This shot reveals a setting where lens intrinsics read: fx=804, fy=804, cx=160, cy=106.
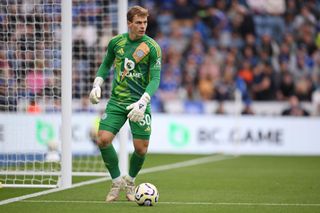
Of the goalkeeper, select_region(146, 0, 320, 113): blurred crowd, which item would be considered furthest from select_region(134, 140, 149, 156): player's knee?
select_region(146, 0, 320, 113): blurred crowd

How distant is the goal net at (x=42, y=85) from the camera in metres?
12.4

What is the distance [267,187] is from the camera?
11039 mm

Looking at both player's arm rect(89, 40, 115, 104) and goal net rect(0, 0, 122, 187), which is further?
goal net rect(0, 0, 122, 187)

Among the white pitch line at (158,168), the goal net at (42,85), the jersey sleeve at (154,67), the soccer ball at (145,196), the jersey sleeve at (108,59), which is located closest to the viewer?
the soccer ball at (145,196)

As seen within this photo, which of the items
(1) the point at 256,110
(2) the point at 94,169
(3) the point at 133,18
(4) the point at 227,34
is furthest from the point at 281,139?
(3) the point at 133,18

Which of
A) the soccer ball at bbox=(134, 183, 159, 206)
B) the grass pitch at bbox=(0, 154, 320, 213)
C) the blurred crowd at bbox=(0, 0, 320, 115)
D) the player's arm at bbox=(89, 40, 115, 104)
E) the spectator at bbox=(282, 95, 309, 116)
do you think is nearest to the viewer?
the grass pitch at bbox=(0, 154, 320, 213)

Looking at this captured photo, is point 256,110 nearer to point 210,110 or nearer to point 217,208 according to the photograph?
point 210,110

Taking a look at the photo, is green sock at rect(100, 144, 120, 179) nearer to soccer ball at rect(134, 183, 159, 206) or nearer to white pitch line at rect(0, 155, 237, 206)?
soccer ball at rect(134, 183, 159, 206)

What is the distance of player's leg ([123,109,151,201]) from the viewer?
9.03m

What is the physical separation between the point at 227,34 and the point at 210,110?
345 centimetres

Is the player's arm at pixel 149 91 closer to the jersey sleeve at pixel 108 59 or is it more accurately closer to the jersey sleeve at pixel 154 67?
the jersey sleeve at pixel 154 67

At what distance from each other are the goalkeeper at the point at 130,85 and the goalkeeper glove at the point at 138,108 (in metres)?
0.22

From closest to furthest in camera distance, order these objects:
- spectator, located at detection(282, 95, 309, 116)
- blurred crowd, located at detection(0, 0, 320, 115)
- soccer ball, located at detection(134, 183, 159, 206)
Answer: soccer ball, located at detection(134, 183, 159, 206), spectator, located at detection(282, 95, 309, 116), blurred crowd, located at detection(0, 0, 320, 115)

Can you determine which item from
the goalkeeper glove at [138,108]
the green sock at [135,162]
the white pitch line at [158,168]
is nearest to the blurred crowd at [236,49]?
the white pitch line at [158,168]
